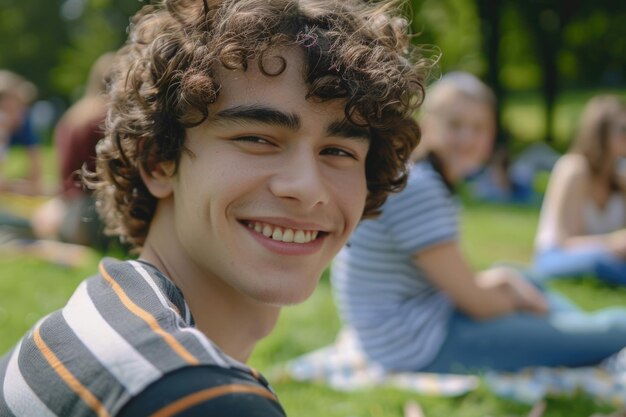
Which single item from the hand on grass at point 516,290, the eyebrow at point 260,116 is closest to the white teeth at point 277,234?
the eyebrow at point 260,116

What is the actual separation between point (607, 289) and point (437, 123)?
9.99ft

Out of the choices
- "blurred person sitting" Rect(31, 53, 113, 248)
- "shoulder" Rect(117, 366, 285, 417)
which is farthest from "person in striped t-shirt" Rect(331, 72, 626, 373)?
"blurred person sitting" Rect(31, 53, 113, 248)

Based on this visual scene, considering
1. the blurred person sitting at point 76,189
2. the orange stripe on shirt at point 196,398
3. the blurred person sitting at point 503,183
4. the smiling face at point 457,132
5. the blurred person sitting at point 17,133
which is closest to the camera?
the orange stripe on shirt at point 196,398

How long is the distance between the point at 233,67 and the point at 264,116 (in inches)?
5.9

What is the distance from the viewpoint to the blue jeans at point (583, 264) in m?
6.31

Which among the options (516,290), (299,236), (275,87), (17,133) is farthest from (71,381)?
(17,133)

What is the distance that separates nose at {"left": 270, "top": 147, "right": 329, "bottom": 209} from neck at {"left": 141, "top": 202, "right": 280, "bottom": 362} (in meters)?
0.31

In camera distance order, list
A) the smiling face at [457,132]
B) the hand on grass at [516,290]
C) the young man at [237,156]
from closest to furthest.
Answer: the young man at [237,156] → the smiling face at [457,132] → the hand on grass at [516,290]

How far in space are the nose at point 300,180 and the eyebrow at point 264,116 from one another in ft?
0.21

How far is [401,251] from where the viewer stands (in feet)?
12.8

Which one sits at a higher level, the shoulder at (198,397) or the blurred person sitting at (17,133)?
the shoulder at (198,397)

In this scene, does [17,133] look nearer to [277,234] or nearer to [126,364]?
[277,234]

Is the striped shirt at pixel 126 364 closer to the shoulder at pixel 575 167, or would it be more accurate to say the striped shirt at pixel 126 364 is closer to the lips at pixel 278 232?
the lips at pixel 278 232

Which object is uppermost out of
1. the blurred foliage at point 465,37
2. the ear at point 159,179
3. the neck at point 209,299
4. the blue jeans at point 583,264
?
the ear at point 159,179
